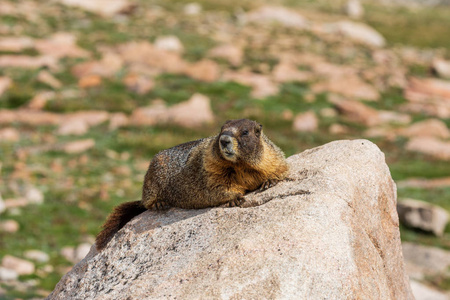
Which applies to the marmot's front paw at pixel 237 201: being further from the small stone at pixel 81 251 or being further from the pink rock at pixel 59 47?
the pink rock at pixel 59 47

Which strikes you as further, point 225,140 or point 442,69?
point 442,69

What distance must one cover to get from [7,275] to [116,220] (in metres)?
4.57

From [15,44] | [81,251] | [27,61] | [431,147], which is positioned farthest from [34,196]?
[15,44]

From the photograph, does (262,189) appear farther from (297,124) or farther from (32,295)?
A: (297,124)

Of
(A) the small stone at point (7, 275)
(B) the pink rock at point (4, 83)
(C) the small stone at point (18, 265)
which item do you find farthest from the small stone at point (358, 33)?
(A) the small stone at point (7, 275)

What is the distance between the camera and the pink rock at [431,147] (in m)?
24.5

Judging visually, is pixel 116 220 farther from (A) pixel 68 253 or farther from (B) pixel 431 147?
(B) pixel 431 147

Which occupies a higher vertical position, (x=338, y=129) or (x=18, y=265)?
(x=338, y=129)

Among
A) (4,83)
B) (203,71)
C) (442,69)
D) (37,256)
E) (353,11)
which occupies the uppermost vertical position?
(353,11)

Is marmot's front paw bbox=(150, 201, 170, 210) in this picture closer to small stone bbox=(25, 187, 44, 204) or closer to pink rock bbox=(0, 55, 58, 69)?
small stone bbox=(25, 187, 44, 204)

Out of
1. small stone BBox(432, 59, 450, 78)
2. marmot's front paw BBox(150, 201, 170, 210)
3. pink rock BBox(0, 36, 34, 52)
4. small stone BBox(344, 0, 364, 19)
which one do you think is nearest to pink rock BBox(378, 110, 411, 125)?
small stone BBox(432, 59, 450, 78)

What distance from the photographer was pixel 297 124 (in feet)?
84.5

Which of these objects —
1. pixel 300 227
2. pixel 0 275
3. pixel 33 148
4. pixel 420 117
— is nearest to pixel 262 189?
pixel 300 227

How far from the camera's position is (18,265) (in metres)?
11.7
